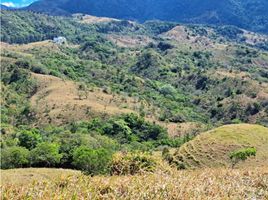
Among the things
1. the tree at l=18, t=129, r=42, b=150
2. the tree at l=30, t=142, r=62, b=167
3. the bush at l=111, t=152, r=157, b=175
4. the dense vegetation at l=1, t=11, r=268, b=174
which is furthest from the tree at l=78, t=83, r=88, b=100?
the bush at l=111, t=152, r=157, b=175

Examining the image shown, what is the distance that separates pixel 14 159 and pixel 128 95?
207 ft

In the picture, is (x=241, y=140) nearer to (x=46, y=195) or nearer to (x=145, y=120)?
(x=46, y=195)

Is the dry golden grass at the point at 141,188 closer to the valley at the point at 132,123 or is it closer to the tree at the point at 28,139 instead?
the valley at the point at 132,123

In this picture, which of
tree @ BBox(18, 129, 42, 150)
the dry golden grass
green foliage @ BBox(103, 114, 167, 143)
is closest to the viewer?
the dry golden grass

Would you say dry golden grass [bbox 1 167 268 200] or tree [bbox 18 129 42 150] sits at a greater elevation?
tree [bbox 18 129 42 150]

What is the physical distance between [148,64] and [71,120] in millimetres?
72353

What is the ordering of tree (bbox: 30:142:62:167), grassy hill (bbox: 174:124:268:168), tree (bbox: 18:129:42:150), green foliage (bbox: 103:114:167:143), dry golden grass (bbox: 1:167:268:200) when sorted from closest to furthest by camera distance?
dry golden grass (bbox: 1:167:268:200)
grassy hill (bbox: 174:124:268:168)
tree (bbox: 30:142:62:167)
tree (bbox: 18:129:42:150)
green foliage (bbox: 103:114:167:143)

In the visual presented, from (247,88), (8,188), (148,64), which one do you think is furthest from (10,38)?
(8,188)

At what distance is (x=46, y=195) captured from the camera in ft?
20.4

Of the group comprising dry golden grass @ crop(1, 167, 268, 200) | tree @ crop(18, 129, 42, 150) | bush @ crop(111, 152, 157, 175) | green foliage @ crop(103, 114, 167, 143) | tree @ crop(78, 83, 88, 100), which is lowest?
dry golden grass @ crop(1, 167, 268, 200)

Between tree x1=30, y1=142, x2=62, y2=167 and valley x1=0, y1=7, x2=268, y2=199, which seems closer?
valley x1=0, y1=7, x2=268, y2=199

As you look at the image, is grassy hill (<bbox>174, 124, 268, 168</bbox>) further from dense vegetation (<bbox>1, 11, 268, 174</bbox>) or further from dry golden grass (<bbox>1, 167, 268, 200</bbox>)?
dry golden grass (<bbox>1, 167, 268, 200</bbox>)

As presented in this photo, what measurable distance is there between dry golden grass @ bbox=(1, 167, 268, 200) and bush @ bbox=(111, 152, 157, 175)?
2170 millimetres

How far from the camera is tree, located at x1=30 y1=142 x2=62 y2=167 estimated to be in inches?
1707
